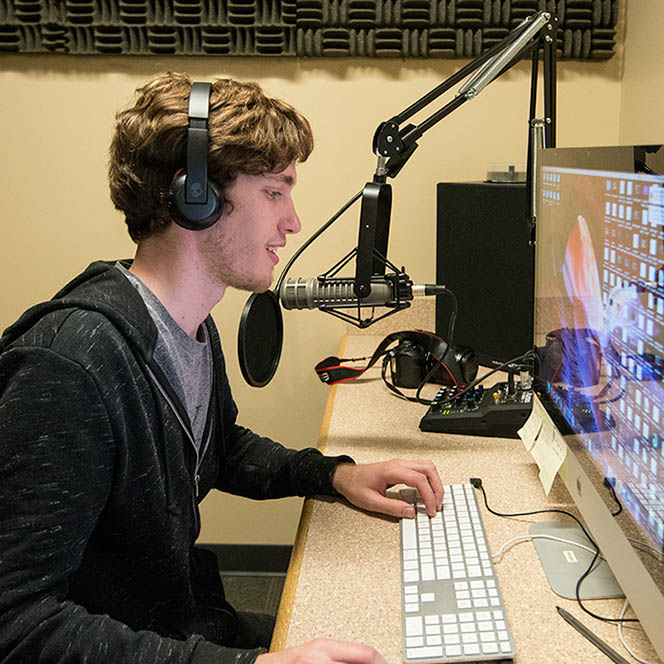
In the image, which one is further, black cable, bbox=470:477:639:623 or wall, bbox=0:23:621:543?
wall, bbox=0:23:621:543

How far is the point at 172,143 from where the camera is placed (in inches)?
36.4

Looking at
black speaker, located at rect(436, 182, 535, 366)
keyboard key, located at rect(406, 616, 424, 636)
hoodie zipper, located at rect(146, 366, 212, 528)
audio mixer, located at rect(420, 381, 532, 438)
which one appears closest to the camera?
keyboard key, located at rect(406, 616, 424, 636)

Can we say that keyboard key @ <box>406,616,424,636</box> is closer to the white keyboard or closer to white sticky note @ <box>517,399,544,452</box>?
the white keyboard

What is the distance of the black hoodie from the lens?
70 centimetres

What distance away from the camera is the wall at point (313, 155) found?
184 cm

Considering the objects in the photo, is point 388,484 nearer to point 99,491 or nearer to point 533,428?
point 533,428

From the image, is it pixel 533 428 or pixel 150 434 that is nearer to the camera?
pixel 150 434

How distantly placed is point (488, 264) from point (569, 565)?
929 mm

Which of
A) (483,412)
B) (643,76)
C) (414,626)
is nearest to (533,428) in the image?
(483,412)

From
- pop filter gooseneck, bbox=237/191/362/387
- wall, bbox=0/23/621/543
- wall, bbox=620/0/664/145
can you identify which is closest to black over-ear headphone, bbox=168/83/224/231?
pop filter gooseneck, bbox=237/191/362/387

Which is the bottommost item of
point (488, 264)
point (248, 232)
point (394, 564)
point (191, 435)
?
point (394, 564)

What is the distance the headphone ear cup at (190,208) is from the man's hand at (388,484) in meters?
0.42

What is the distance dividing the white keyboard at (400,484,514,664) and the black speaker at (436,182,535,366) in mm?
712

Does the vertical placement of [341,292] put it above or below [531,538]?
above
